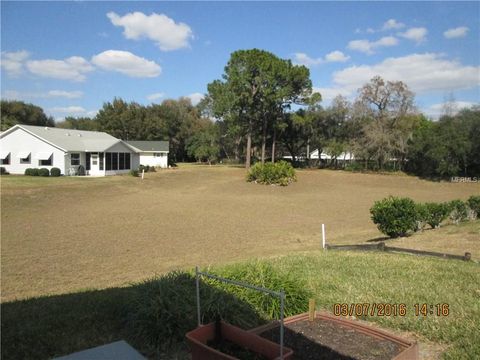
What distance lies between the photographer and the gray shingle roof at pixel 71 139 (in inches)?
1491

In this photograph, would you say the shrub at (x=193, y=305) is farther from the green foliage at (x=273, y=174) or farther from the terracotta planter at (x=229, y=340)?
the green foliage at (x=273, y=174)

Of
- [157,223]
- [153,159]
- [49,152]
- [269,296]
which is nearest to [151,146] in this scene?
[153,159]

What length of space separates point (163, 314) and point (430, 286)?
3.60m

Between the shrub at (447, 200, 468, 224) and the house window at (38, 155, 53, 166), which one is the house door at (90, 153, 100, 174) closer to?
the house window at (38, 155, 53, 166)

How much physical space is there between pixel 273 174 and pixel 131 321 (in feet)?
109

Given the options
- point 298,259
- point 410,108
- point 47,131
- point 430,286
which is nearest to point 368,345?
point 430,286

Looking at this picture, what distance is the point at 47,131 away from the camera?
40125 mm

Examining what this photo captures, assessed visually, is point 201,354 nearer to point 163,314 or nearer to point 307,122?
point 163,314

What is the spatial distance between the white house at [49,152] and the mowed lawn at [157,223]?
5380 millimetres

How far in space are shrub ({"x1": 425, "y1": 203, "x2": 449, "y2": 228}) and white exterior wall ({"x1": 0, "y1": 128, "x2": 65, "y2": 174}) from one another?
31.5 meters

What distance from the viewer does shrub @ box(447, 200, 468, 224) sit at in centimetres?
1476
